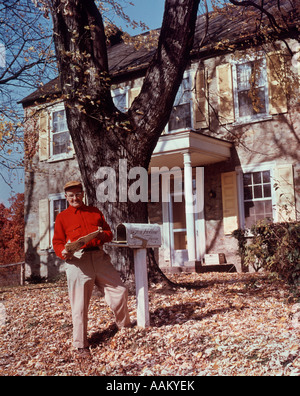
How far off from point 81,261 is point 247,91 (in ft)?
31.8

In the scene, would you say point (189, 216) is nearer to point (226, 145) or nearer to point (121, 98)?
point (226, 145)

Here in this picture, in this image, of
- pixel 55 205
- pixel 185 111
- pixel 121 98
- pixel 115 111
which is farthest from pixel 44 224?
pixel 115 111

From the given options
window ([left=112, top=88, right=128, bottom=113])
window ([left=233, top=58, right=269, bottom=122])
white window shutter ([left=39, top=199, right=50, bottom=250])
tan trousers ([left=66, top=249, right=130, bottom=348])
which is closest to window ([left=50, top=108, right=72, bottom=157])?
white window shutter ([left=39, top=199, right=50, bottom=250])

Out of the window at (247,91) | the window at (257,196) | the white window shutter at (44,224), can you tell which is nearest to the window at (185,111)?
the window at (247,91)

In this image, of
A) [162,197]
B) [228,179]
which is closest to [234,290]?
[228,179]

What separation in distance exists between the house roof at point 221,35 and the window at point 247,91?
0.67 m

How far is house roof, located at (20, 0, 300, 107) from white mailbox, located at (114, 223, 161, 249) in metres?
6.53

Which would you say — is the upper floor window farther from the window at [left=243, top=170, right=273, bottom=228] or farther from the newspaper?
the newspaper

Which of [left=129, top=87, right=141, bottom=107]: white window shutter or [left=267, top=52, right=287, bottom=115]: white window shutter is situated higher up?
[left=129, top=87, right=141, bottom=107]: white window shutter

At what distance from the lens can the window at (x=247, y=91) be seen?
1296 centimetres

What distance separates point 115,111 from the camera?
23.1ft

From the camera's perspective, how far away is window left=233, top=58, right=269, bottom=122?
12961 mm

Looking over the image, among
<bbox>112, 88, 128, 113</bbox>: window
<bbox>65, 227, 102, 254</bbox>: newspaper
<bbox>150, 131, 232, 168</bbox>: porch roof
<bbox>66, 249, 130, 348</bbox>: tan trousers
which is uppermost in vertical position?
<bbox>112, 88, 128, 113</bbox>: window

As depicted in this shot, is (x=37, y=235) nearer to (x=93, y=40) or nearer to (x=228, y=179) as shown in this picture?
(x=228, y=179)
